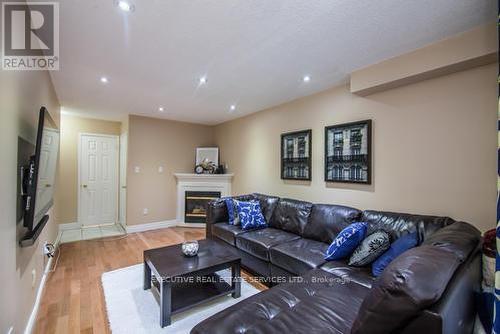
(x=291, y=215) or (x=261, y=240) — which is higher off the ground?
(x=291, y=215)

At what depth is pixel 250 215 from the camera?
3330 millimetres

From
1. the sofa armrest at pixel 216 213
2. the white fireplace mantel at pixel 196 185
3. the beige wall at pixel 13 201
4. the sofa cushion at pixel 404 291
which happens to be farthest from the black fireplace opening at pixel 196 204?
the sofa cushion at pixel 404 291

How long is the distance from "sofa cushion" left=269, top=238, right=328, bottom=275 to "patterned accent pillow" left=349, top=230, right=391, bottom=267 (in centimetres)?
31

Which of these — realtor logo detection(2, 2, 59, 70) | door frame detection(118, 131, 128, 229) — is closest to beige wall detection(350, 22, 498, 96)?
realtor logo detection(2, 2, 59, 70)

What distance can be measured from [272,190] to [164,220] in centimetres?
267

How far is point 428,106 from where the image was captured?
7.45 feet

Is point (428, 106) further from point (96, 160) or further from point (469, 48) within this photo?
point (96, 160)

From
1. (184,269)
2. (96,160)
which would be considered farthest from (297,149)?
(96,160)

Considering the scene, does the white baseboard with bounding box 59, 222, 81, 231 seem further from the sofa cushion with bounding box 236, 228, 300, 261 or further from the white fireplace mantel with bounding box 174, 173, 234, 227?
the sofa cushion with bounding box 236, 228, 300, 261

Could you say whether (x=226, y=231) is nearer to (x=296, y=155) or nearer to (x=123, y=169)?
(x=296, y=155)

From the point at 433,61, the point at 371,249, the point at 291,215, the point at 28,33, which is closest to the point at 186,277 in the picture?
the point at 371,249

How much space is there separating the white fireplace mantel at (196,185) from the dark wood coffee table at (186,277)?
2667 millimetres

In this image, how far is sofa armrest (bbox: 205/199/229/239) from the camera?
3643 mm

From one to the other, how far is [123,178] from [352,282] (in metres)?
5.00
